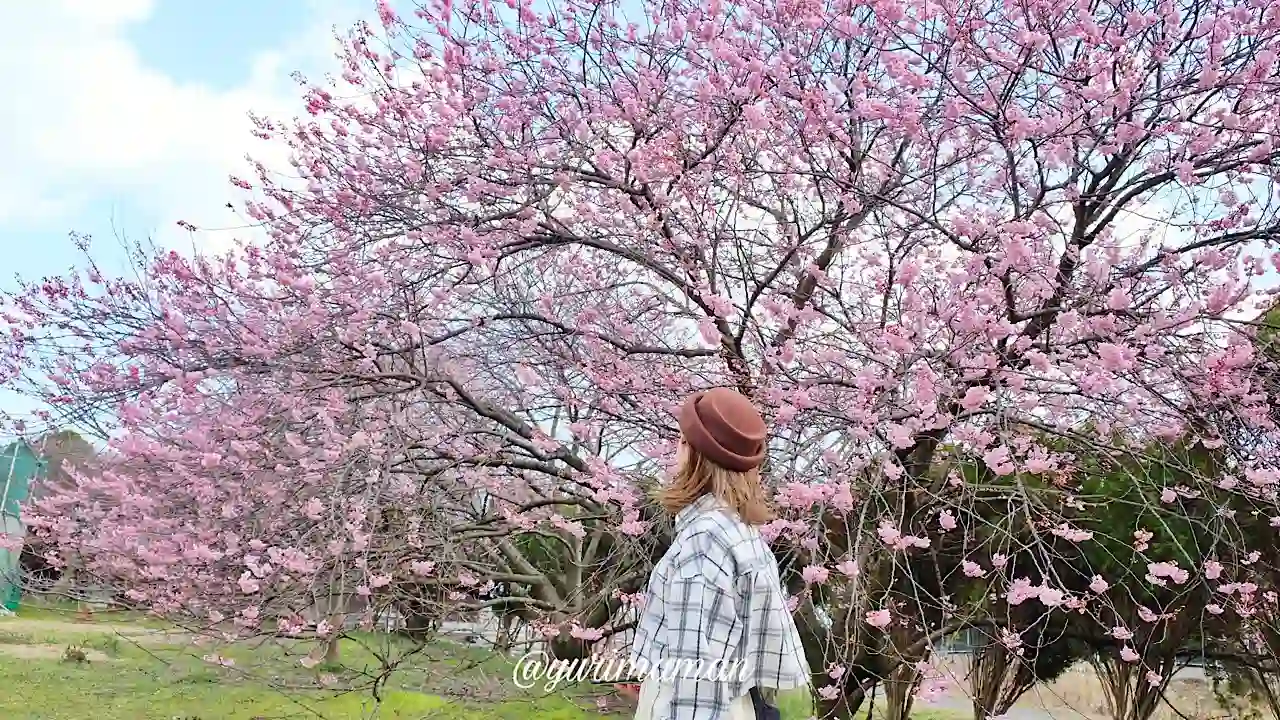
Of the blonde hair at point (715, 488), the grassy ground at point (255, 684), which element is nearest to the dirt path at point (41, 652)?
the grassy ground at point (255, 684)

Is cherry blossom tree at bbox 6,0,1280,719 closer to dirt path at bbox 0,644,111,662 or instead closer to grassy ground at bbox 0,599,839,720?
grassy ground at bbox 0,599,839,720

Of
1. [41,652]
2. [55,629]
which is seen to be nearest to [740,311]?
[41,652]

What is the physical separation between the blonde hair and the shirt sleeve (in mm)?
130

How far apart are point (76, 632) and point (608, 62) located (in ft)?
32.2

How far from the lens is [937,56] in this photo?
11.0ft

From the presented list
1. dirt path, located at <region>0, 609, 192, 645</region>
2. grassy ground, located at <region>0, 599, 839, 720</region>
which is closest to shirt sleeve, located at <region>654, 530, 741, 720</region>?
grassy ground, located at <region>0, 599, 839, 720</region>

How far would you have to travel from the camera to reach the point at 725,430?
1736 mm

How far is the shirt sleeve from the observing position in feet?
5.16

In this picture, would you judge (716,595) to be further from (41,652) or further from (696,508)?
(41,652)

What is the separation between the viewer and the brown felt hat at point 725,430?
1731 millimetres

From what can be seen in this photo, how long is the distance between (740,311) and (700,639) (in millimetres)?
2238

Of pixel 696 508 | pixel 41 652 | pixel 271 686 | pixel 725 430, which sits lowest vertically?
pixel 41 652

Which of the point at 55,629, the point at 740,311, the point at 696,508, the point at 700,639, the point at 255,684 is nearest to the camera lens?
the point at 700,639

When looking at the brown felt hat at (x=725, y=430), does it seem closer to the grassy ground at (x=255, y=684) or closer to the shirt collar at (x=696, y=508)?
the shirt collar at (x=696, y=508)
